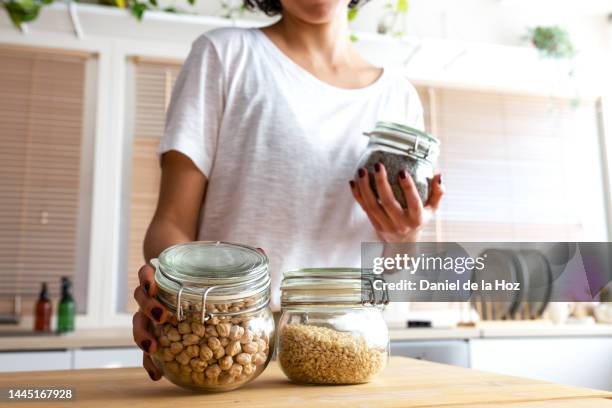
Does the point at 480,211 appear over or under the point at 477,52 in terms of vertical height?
under

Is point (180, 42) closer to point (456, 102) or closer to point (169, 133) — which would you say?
point (456, 102)

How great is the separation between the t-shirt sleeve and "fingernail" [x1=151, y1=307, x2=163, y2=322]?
1.16ft

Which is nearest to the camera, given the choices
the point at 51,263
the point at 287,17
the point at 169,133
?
the point at 169,133

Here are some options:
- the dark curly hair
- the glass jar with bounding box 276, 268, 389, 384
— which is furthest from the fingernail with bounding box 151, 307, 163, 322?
the dark curly hair

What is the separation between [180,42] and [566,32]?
→ 172 cm

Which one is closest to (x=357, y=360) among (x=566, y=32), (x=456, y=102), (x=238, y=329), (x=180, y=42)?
(x=238, y=329)

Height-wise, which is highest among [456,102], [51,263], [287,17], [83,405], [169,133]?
[456,102]

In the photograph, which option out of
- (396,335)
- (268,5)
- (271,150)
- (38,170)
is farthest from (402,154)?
(38,170)

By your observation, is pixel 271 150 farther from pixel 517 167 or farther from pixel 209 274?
pixel 517 167

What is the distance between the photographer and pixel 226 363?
0.47 meters

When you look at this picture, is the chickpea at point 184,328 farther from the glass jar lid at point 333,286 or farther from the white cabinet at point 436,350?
the white cabinet at point 436,350

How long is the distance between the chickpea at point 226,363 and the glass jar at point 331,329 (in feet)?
0.28

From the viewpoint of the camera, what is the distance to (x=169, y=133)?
0.81 meters

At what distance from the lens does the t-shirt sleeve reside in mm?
797
